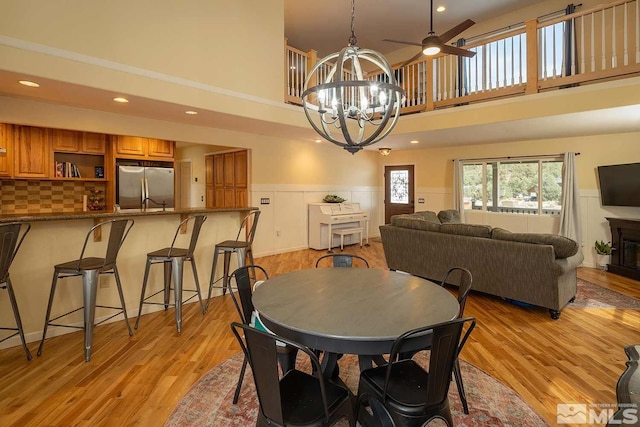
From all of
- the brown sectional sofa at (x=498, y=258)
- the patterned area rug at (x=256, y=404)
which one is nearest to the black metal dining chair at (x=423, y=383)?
the patterned area rug at (x=256, y=404)

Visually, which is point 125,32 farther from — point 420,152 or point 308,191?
point 420,152

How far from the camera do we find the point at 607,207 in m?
5.64

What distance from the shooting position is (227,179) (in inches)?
278

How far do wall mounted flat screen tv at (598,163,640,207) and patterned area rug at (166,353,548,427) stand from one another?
4798 millimetres

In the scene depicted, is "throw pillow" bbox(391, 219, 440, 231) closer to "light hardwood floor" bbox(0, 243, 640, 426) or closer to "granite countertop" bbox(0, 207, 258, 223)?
"light hardwood floor" bbox(0, 243, 640, 426)

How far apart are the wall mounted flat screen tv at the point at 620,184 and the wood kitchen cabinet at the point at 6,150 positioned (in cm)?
900

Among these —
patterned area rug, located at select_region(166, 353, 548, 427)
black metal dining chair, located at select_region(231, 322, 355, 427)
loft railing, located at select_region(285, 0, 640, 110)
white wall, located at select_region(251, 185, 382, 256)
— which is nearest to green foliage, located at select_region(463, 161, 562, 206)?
loft railing, located at select_region(285, 0, 640, 110)

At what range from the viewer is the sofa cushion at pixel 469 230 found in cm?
392

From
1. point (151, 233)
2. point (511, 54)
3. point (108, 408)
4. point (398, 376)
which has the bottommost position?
point (108, 408)

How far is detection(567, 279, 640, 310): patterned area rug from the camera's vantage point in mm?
3842

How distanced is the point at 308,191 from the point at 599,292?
526 centimetres

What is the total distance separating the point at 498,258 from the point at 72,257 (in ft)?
14.4

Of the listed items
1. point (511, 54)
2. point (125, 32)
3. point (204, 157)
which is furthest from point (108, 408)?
point (204, 157)

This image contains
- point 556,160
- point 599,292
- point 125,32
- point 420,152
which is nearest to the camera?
point 125,32
